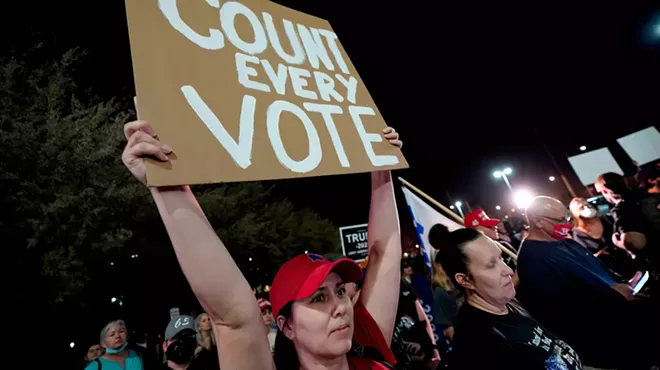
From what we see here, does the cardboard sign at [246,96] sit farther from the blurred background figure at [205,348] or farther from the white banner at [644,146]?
the white banner at [644,146]

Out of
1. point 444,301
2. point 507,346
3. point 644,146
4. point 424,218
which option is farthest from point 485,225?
point 644,146

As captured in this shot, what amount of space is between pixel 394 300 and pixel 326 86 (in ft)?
4.53

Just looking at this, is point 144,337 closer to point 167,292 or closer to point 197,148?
point 167,292

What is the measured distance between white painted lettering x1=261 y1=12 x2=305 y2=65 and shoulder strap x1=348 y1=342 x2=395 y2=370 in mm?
1732

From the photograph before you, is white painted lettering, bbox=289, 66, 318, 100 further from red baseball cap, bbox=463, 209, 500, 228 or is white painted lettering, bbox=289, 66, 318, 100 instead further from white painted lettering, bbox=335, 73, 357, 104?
red baseball cap, bbox=463, 209, 500, 228

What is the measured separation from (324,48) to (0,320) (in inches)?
327

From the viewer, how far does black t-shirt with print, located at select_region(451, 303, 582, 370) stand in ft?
7.11

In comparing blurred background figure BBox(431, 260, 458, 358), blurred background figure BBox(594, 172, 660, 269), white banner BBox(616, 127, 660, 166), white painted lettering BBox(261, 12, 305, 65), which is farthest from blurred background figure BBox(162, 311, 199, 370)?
white banner BBox(616, 127, 660, 166)

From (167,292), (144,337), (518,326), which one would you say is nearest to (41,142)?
(167,292)

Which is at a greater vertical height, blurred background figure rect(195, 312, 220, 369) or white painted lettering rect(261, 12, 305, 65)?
white painted lettering rect(261, 12, 305, 65)

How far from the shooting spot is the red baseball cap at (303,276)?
5.71 feet

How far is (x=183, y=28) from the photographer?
1865mm

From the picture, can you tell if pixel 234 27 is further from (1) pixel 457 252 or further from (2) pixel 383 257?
(1) pixel 457 252

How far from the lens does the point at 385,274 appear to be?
2256 millimetres
